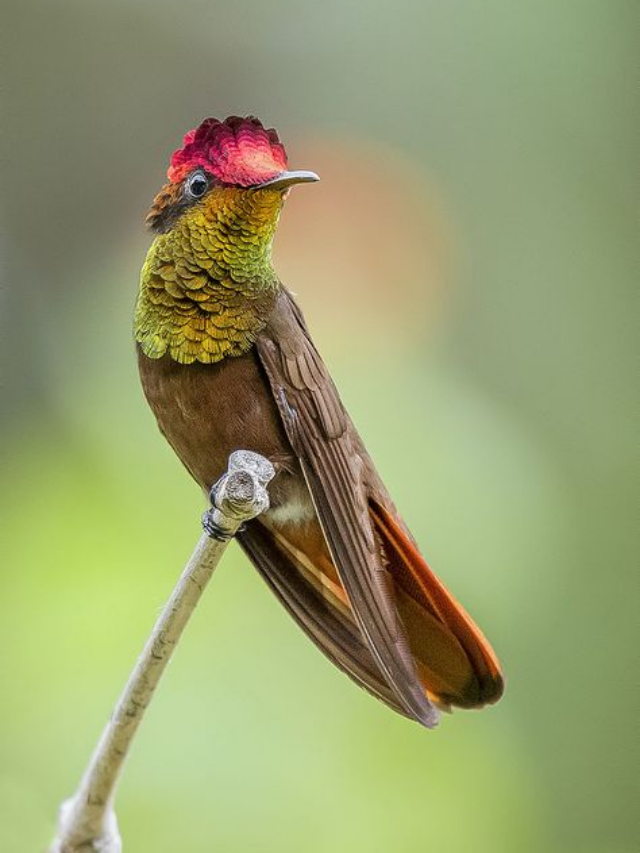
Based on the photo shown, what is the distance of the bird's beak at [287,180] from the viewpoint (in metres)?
1.14

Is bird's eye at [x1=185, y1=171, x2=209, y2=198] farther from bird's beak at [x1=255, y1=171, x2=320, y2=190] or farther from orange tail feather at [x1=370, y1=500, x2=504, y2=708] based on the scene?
orange tail feather at [x1=370, y1=500, x2=504, y2=708]

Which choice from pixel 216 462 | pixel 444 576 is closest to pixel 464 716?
pixel 444 576

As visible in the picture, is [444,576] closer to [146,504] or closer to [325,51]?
[146,504]

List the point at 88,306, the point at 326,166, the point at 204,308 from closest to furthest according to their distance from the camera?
the point at 204,308
the point at 326,166
the point at 88,306

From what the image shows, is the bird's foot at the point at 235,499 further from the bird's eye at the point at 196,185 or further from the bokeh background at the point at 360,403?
the bokeh background at the point at 360,403

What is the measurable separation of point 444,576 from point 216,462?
0.75m

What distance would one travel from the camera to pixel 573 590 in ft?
7.38

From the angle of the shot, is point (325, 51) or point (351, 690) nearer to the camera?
point (351, 690)

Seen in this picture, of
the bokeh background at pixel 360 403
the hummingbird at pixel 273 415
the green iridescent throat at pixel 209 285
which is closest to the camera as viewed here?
the hummingbird at pixel 273 415

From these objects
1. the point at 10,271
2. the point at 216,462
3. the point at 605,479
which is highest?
the point at 10,271

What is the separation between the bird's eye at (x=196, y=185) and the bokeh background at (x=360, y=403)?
538mm

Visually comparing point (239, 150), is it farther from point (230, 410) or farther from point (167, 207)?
point (230, 410)

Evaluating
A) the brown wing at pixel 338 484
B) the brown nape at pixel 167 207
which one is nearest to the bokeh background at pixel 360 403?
the brown nape at pixel 167 207

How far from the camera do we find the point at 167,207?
1414 mm
